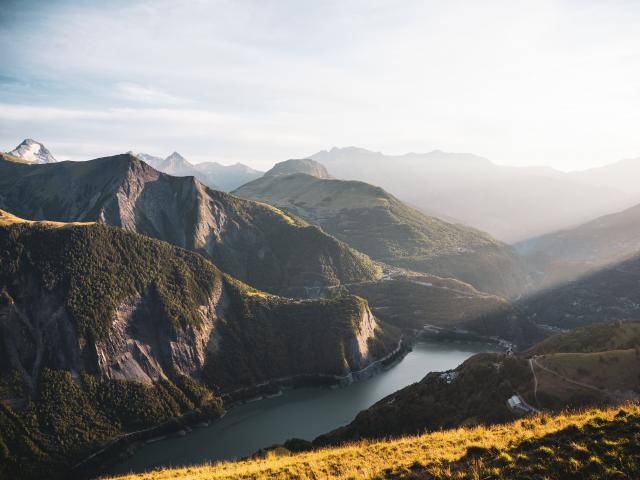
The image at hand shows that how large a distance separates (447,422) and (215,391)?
102m

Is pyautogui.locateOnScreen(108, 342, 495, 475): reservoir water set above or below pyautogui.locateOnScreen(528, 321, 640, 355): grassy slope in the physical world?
below

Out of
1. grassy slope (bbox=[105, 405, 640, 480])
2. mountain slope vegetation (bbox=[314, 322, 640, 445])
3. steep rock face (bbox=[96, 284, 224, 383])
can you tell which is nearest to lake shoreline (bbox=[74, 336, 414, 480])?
steep rock face (bbox=[96, 284, 224, 383])

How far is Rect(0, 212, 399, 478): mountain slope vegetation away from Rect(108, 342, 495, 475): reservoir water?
7.48 metres

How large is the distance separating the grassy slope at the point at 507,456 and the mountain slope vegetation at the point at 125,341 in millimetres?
104431

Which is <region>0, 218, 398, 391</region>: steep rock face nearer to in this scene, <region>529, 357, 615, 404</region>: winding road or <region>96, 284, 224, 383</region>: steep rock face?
<region>96, 284, 224, 383</region>: steep rock face

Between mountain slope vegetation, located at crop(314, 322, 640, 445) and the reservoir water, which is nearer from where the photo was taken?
mountain slope vegetation, located at crop(314, 322, 640, 445)

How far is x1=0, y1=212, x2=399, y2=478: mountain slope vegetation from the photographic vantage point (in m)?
120

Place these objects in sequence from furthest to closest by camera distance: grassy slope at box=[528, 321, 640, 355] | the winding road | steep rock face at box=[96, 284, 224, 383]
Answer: steep rock face at box=[96, 284, 224, 383], grassy slope at box=[528, 321, 640, 355], the winding road

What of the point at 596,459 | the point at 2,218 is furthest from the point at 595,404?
the point at 2,218

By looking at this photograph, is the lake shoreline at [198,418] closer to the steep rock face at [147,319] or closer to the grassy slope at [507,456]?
the steep rock face at [147,319]

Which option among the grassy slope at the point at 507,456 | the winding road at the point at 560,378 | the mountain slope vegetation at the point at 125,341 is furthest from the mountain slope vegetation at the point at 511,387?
the mountain slope vegetation at the point at 125,341

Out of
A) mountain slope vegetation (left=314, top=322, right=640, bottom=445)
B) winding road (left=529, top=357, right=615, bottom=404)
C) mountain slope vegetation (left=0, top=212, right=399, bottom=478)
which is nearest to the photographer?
winding road (left=529, top=357, right=615, bottom=404)

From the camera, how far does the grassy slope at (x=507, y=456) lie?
24.4 meters

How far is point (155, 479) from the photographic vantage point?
42562 millimetres
